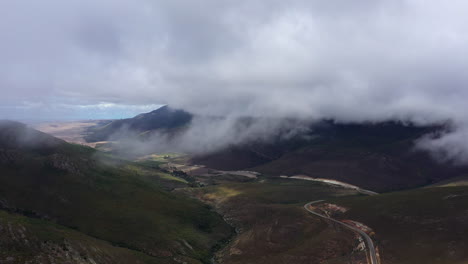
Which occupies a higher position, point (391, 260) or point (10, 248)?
point (10, 248)

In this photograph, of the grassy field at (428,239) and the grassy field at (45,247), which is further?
the grassy field at (428,239)

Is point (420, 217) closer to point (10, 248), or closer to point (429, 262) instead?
point (429, 262)

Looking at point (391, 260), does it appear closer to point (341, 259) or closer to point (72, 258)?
point (341, 259)

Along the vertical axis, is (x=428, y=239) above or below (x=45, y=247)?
below

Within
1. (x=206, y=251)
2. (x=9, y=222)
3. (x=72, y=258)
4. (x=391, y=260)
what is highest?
(x=9, y=222)

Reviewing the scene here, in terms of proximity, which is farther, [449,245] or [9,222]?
[449,245]

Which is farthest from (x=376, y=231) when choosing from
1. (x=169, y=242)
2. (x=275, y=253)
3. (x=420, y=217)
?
(x=169, y=242)

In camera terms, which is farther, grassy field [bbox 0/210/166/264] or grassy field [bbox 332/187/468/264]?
grassy field [bbox 332/187/468/264]

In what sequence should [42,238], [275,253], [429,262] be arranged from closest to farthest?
[42,238] → [429,262] → [275,253]

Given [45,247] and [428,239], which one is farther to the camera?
[428,239]

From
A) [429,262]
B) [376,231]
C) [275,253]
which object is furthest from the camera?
[376,231]
